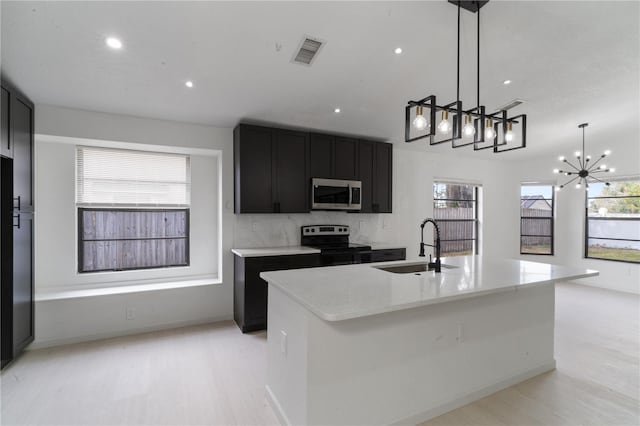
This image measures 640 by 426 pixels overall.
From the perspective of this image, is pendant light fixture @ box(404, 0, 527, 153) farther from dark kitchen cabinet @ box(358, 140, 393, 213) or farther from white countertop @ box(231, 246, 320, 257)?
dark kitchen cabinet @ box(358, 140, 393, 213)

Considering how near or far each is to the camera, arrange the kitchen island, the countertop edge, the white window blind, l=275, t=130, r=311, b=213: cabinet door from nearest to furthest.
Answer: the countertop edge < the kitchen island < the white window blind < l=275, t=130, r=311, b=213: cabinet door

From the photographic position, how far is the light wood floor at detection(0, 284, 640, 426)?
6.61ft

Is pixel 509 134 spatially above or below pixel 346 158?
below

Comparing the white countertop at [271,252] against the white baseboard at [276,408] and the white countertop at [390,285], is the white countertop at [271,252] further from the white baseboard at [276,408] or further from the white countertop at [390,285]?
the white baseboard at [276,408]

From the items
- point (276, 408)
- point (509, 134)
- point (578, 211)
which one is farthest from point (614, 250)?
point (276, 408)

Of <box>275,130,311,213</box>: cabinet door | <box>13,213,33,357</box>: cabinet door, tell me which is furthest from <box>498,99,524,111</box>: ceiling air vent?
<box>13,213,33,357</box>: cabinet door

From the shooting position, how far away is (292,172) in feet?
12.8

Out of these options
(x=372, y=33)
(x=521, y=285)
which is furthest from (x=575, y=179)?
(x=372, y=33)

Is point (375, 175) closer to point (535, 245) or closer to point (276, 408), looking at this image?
point (276, 408)

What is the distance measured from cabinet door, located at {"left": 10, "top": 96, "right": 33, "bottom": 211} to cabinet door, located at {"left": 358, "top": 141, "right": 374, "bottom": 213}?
3726 millimetres

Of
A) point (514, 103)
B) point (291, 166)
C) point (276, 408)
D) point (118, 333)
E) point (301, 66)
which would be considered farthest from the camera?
point (291, 166)

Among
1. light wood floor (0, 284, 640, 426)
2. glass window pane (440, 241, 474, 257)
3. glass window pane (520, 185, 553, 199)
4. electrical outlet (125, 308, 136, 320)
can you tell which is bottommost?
light wood floor (0, 284, 640, 426)

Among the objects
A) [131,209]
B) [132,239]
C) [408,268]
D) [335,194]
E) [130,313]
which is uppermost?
[335,194]

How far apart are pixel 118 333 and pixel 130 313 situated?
236 mm
